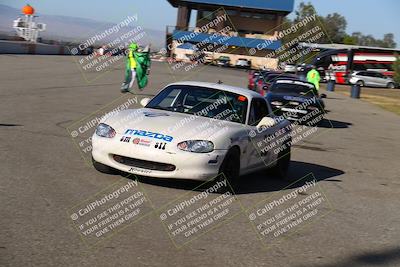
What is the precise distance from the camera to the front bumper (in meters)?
7.02

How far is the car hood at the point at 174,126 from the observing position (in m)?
7.21

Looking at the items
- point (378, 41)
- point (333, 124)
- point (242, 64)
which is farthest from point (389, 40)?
point (333, 124)

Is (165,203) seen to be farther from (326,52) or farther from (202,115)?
(326,52)

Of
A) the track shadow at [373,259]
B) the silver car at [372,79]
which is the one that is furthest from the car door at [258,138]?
the silver car at [372,79]

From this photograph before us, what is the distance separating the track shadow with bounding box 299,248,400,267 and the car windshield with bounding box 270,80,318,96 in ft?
45.3

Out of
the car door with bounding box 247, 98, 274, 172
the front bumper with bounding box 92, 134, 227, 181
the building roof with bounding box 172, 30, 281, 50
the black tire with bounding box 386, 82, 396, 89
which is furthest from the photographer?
the building roof with bounding box 172, 30, 281, 50

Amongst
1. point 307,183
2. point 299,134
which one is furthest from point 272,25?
point 307,183

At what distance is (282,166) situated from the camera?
30.2 ft

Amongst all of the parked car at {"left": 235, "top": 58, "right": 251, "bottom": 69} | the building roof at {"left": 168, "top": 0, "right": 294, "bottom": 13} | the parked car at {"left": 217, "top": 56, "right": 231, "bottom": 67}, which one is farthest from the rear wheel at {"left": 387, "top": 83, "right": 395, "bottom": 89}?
the building roof at {"left": 168, "top": 0, "right": 294, "bottom": 13}

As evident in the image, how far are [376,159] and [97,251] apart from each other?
908cm

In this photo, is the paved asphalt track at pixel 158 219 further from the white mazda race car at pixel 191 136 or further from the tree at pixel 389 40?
the tree at pixel 389 40

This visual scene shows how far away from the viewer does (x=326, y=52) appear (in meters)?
61.7

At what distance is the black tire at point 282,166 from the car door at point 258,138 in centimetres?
39

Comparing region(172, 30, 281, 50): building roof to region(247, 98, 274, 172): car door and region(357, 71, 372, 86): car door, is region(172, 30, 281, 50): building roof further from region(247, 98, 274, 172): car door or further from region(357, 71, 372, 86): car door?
region(247, 98, 274, 172): car door
